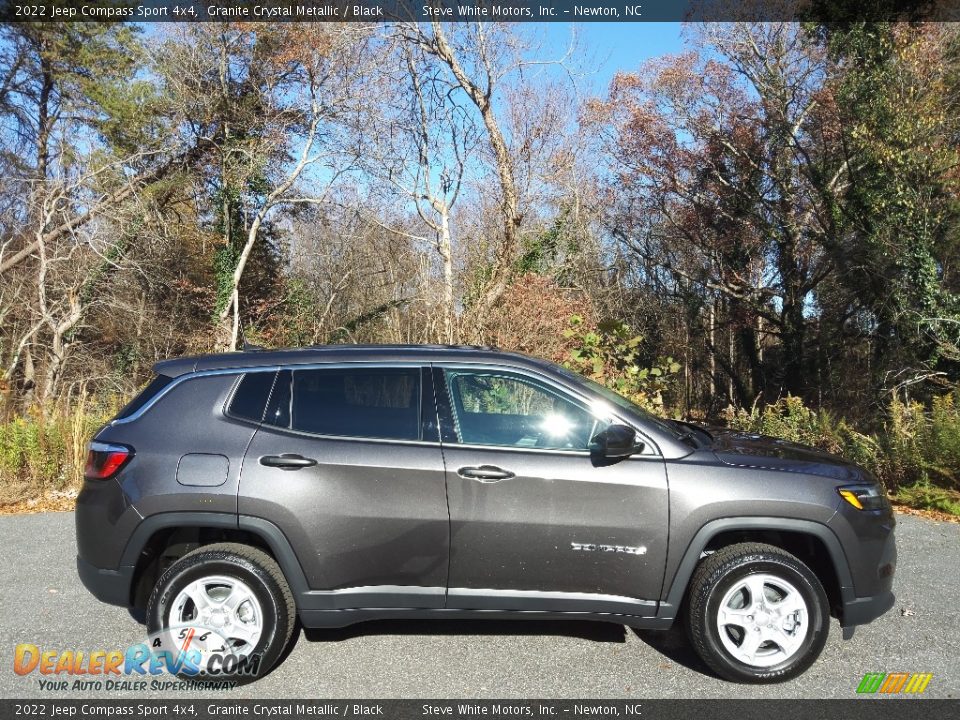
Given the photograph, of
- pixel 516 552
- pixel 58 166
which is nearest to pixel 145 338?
pixel 58 166

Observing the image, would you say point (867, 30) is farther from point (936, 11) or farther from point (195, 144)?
point (195, 144)

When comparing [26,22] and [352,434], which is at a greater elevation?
[26,22]

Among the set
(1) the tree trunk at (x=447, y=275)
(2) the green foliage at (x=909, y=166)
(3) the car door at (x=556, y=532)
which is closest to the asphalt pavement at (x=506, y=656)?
(3) the car door at (x=556, y=532)

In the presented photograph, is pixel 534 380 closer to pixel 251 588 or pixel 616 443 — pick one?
pixel 616 443

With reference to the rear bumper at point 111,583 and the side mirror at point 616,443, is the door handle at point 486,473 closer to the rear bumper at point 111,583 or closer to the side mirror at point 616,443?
the side mirror at point 616,443

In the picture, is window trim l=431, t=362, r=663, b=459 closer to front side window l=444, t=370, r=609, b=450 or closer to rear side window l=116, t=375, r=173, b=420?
front side window l=444, t=370, r=609, b=450

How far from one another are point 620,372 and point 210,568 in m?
8.72

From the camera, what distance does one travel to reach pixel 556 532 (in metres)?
3.74

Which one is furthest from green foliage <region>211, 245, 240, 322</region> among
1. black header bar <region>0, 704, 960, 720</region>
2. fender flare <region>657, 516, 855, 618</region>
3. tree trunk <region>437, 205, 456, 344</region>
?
fender flare <region>657, 516, 855, 618</region>

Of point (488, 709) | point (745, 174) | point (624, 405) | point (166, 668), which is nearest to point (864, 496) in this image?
point (624, 405)

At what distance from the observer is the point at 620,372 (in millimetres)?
11641

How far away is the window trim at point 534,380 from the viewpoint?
3861 mm

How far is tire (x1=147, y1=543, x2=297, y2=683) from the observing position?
3.73 m

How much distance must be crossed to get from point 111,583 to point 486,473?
2.07 m
